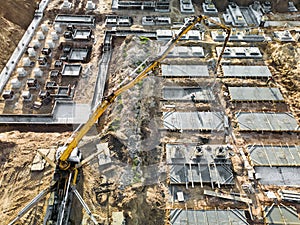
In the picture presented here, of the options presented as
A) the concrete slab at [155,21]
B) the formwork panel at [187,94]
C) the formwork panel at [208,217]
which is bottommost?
the formwork panel at [208,217]

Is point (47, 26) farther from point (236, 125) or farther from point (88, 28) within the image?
point (236, 125)

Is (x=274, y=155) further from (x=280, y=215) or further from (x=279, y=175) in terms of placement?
(x=280, y=215)

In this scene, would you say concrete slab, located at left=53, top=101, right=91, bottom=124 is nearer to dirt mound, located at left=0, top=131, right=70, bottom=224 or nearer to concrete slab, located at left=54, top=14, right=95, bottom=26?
dirt mound, located at left=0, top=131, right=70, bottom=224

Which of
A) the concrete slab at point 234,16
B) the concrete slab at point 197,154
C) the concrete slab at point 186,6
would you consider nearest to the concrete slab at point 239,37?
the concrete slab at point 234,16

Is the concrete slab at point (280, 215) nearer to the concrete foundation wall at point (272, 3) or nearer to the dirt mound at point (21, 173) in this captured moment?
the dirt mound at point (21, 173)

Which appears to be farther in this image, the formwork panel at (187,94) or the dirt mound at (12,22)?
the dirt mound at (12,22)

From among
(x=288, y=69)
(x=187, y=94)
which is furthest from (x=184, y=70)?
(x=288, y=69)
